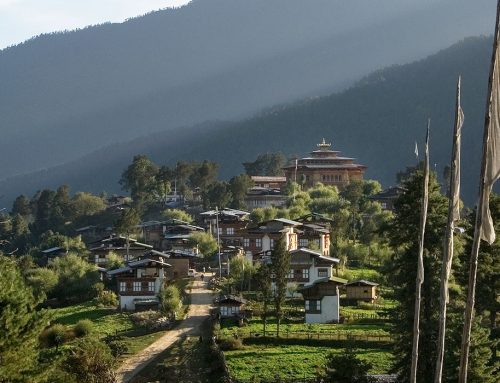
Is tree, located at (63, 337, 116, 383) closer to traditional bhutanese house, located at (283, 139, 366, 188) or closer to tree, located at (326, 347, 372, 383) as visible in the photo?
tree, located at (326, 347, 372, 383)

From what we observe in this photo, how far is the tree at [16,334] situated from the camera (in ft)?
76.1

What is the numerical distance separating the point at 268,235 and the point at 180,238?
10.8 meters

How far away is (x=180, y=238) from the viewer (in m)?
74.2

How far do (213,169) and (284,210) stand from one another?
Result: 23.5 meters

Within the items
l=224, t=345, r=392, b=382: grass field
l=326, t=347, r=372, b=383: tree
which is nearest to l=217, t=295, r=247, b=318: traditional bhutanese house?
l=224, t=345, r=392, b=382: grass field

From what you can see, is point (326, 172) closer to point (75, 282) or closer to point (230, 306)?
point (75, 282)

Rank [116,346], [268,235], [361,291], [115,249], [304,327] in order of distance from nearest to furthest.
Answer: [116,346] < [304,327] < [361,291] < [268,235] < [115,249]

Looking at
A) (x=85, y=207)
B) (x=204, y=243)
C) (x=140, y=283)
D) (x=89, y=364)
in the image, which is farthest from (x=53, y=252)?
(x=89, y=364)

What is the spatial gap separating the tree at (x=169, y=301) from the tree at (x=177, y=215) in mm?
31467

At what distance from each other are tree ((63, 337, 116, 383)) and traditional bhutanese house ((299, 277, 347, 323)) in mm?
16634

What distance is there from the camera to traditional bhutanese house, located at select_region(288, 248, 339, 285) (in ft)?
193

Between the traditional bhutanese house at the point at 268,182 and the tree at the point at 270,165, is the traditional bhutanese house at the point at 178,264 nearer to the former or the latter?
the traditional bhutanese house at the point at 268,182

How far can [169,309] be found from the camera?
5284 cm

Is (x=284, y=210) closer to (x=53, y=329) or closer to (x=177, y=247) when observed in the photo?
(x=177, y=247)
